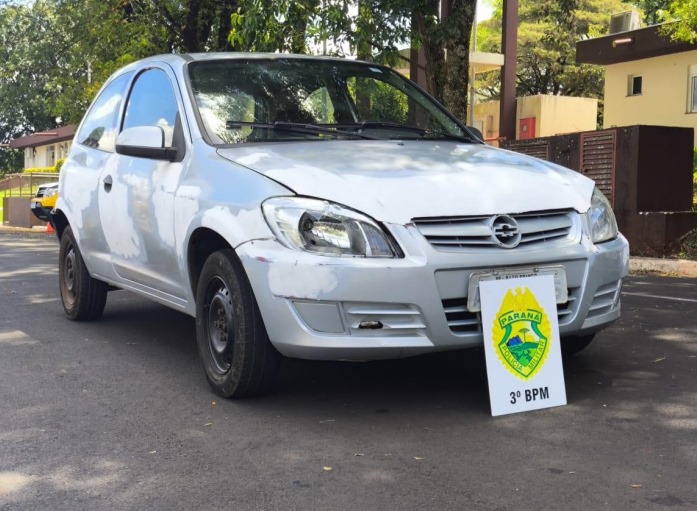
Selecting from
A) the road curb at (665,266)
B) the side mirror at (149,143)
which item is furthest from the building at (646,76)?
the side mirror at (149,143)

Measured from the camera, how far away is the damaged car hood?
408cm

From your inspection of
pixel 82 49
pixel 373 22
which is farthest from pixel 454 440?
pixel 82 49

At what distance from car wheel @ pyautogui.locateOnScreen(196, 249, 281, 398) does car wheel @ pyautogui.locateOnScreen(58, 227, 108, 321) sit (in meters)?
2.27

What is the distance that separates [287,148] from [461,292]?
1291 millimetres

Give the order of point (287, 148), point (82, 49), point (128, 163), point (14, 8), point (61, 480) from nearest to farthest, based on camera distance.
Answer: point (61, 480), point (287, 148), point (128, 163), point (82, 49), point (14, 8)

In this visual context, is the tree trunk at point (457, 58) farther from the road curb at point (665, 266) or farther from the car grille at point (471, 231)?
the car grille at point (471, 231)

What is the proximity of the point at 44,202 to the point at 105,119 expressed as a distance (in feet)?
63.2

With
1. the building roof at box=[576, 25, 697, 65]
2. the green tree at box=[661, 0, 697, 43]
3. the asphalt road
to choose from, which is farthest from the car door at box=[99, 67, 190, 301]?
the building roof at box=[576, 25, 697, 65]

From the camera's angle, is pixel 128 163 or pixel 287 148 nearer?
pixel 287 148

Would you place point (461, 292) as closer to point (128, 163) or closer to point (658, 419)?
point (658, 419)

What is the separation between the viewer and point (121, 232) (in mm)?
5688

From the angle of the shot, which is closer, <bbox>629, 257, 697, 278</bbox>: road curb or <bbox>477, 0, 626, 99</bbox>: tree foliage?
<bbox>629, 257, 697, 278</bbox>: road curb

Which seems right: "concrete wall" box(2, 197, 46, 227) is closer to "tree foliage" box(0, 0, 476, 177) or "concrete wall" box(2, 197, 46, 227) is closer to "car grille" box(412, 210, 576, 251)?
"tree foliage" box(0, 0, 476, 177)

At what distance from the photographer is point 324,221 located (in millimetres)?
4051
